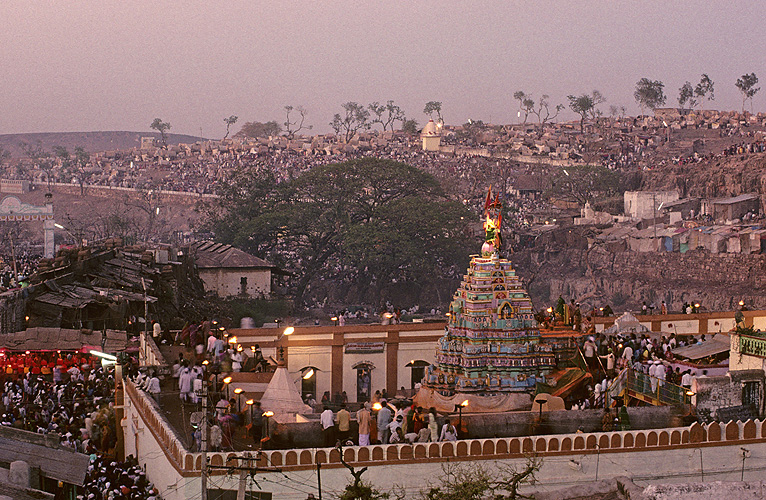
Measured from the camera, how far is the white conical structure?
19000 millimetres

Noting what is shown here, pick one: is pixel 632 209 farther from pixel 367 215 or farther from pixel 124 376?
pixel 124 376

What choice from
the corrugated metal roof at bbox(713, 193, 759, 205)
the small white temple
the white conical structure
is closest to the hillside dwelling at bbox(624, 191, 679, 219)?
the corrugated metal roof at bbox(713, 193, 759, 205)

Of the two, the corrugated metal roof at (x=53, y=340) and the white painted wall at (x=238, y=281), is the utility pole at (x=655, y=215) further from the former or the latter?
the corrugated metal roof at (x=53, y=340)

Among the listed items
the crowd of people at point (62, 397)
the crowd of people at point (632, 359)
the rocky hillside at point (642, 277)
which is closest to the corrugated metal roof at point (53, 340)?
the crowd of people at point (62, 397)

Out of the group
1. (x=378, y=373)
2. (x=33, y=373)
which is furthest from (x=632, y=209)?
(x=33, y=373)

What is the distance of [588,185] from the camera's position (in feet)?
270

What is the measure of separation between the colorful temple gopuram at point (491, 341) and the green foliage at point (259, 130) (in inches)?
4780

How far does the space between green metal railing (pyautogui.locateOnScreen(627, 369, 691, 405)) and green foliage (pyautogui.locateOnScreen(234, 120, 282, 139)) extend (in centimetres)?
12330

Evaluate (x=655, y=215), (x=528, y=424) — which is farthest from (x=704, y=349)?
(x=655, y=215)

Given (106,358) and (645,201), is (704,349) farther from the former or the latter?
(645,201)

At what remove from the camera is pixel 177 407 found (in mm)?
19750

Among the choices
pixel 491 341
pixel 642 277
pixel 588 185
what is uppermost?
pixel 588 185

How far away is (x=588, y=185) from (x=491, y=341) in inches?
2417

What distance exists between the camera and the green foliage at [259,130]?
5704 inches
